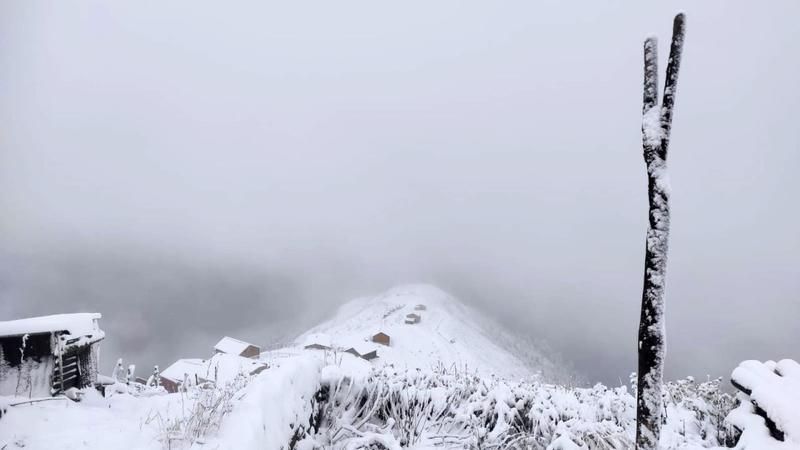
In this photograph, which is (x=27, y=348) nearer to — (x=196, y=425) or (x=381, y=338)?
(x=196, y=425)

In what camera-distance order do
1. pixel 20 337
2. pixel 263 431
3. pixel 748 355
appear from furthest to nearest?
1. pixel 748 355
2. pixel 20 337
3. pixel 263 431

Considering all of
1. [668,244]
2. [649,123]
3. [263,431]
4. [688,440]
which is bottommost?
[688,440]

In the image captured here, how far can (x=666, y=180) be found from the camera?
107 inches

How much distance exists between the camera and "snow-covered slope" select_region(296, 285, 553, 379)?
56188 mm

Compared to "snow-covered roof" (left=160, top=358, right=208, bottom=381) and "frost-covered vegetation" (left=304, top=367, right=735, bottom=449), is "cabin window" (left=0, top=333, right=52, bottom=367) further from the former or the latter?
"snow-covered roof" (left=160, top=358, right=208, bottom=381)

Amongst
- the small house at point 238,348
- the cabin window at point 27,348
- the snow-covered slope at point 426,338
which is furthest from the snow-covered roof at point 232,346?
the cabin window at point 27,348

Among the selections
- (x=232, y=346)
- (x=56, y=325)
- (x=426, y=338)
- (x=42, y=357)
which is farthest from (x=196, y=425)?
(x=426, y=338)

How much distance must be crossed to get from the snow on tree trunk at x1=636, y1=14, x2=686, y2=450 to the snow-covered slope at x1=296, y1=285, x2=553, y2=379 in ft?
122

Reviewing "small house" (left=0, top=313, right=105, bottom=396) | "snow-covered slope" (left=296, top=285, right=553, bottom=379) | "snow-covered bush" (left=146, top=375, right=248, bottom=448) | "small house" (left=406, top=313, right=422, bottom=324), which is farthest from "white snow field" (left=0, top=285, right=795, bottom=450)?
"small house" (left=406, top=313, right=422, bottom=324)

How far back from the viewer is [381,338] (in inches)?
2357

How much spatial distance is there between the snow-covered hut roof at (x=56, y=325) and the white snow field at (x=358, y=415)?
211 cm

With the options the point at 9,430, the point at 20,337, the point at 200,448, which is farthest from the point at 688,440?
the point at 20,337

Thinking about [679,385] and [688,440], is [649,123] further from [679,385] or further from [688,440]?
[679,385]

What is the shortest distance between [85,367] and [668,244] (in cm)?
1135
